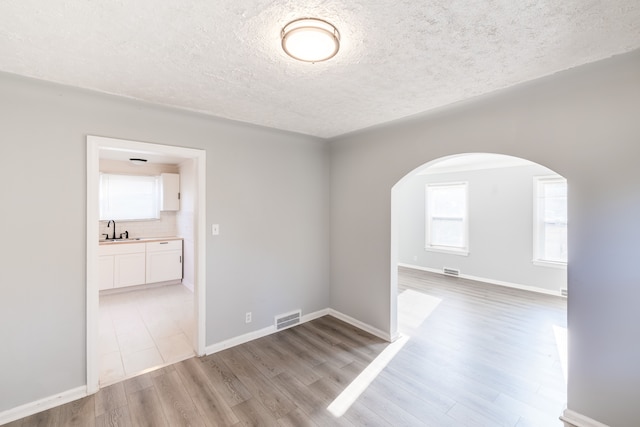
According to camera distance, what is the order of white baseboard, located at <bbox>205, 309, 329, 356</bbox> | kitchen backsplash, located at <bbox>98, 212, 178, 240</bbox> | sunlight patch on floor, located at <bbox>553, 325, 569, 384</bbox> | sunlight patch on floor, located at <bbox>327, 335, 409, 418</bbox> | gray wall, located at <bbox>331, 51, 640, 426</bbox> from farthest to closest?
kitchen backsplash, located at <bbox>98, 212, 178, 240</bbox> → white baseboard, located at <bbox>205, 309, 329, 356</bbox> → sunlight patch on floor, located at <bbox>553, 325, 569, 384</bbox> → sunlight patch on floor, located at <bbox>327, 335, 409, 418</bbox> → gray wall, located at <bbox>331, 51, 640, 426</bbox>

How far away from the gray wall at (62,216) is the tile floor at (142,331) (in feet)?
1.40

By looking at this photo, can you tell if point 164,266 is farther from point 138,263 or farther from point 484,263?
point 484,263

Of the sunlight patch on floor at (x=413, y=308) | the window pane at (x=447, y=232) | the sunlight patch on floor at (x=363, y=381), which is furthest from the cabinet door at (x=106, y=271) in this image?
the window pane at (x=447, y=232)

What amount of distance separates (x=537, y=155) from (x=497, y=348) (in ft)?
7.14

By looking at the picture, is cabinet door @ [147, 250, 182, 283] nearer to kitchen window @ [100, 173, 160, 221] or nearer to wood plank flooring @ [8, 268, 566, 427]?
kitchen window @ [100, 173, 160, 221]

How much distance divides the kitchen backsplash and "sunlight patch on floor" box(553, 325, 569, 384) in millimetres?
6491

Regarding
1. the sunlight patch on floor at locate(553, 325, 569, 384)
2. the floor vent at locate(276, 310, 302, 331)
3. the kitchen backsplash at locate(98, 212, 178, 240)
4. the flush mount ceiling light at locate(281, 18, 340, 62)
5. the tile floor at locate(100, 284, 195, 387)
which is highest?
the flush mount ceiling light at locate(281, 18, 340, 62)

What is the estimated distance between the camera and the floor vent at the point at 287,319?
344cm

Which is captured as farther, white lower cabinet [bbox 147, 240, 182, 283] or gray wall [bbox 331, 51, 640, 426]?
white lower cabinet [bbox 147, 240, 182, 283]

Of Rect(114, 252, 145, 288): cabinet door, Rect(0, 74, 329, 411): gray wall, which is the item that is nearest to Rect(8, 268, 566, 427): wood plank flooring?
Rect(0, 74, 329, 411): gray wall

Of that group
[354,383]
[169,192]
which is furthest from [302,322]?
[169,192]

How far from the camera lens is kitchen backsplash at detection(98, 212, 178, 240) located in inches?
206

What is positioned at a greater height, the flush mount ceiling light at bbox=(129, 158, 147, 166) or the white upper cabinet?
the flush mount ceiling light at bbox=(129, 158, 147, 166)

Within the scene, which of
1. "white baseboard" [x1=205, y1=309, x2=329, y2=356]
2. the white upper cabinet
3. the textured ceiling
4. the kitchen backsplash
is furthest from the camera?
the white upper cabinet
